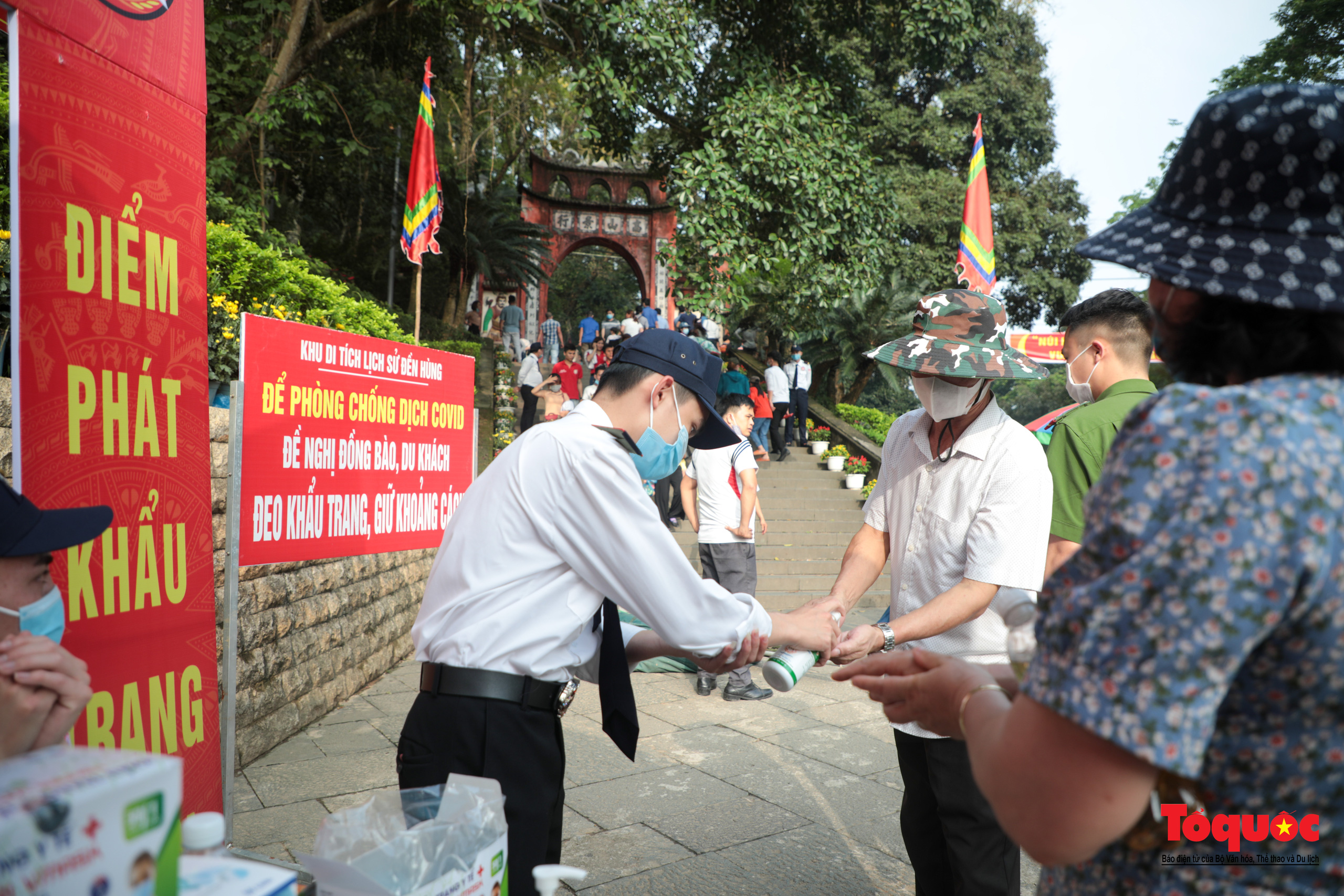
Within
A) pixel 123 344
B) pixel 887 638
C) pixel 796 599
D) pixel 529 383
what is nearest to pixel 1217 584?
pixel 887 638

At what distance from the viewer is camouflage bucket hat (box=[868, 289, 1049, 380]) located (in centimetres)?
256

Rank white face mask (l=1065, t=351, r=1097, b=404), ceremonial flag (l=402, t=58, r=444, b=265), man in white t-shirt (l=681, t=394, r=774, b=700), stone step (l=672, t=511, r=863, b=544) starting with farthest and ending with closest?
stone step (l=672, t=511, r=863, b=544)
ceremonial flag (l=402, t=58, r=444, b=265)
man in white t-shirt (l=681, t=394, r=774, b=700)
white face mask (l=1065, t=351, r=1097, b=404)

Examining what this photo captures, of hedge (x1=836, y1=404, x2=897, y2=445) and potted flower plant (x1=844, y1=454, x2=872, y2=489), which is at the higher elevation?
hedge (x1=836, y1=404, x2=897, y2=445)

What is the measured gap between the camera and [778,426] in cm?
1388

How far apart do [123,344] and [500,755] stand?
1.53 meters

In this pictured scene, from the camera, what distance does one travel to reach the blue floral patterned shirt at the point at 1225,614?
0.80m

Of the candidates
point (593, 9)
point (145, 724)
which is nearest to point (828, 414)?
point (593, 9)

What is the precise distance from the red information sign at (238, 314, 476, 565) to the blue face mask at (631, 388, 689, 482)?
153cm

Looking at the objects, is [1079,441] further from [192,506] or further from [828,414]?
[828,414]

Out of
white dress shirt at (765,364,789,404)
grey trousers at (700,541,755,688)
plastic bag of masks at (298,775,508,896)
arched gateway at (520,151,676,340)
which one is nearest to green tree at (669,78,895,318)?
white dress shirt at (765,364,789,404)

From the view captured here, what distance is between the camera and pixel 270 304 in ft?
19.0

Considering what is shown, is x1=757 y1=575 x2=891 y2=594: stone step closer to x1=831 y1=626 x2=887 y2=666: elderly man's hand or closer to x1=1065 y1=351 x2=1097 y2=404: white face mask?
x1=1065 y1=351 x2=1097 y2=404: white face mask

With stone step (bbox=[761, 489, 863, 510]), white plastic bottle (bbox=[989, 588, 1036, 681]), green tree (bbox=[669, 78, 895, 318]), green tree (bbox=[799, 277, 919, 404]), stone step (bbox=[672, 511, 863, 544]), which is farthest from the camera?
green tree (bbox=[799, 277, 919, 404])

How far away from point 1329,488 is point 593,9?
10312 millimetres
